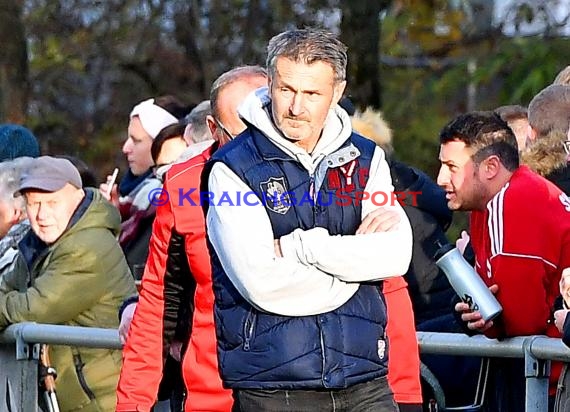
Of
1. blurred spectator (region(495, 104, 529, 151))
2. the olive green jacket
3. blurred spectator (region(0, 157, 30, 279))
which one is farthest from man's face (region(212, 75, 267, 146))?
blurred spectator (region(0, 157, 30, 279))

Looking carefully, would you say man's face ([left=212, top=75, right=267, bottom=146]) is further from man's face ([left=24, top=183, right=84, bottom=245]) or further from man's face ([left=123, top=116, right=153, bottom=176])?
man's face ([left=123, top=116, right=153, bottom=176])

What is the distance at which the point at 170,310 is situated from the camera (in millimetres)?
4566

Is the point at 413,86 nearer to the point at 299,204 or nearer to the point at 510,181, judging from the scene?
the point at 510,181

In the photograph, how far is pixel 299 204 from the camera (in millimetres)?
4184

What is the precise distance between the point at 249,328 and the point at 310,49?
83 cm

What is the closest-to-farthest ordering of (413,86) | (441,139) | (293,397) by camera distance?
(293,397) → (441,139) → (413,86)

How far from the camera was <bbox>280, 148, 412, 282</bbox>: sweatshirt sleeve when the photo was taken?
4.09m

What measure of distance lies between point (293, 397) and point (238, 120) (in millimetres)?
999

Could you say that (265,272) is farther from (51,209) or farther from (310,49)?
(51,209)

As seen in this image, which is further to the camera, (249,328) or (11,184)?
(11,184)

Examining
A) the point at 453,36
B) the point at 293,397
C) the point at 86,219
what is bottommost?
the point at 293,397

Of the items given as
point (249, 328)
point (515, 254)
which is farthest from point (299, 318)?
point (515, 254)

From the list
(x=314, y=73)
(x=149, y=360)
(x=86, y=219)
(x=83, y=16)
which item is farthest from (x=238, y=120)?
(x=83, y=16)

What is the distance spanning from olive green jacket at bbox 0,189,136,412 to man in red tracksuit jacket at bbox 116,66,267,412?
59.7 inches
